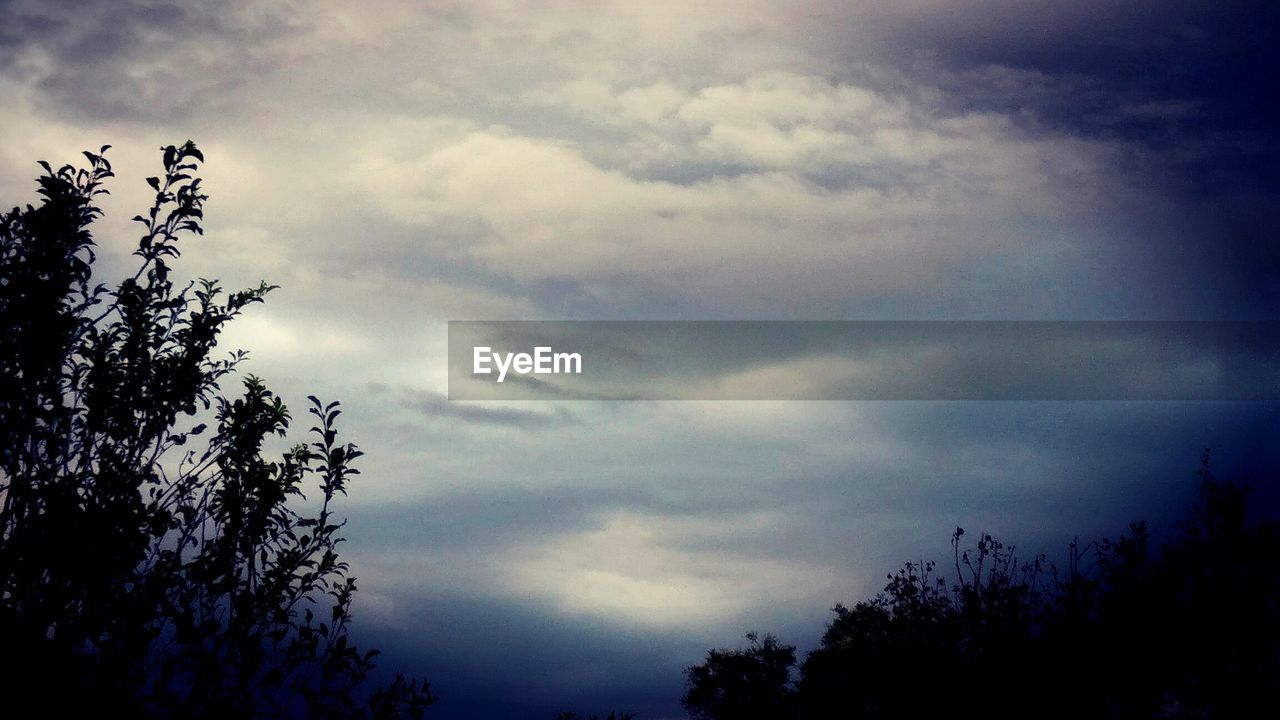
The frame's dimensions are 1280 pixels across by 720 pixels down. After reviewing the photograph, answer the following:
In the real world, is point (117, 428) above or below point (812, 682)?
above

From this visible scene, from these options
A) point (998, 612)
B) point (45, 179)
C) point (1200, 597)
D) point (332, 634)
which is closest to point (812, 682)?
point (998, 612)

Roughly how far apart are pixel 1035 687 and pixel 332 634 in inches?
728

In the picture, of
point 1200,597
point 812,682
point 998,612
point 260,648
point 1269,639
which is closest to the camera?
point 260,648

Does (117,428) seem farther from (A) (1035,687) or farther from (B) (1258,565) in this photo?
(B) (1258,565)

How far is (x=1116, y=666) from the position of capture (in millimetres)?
20922

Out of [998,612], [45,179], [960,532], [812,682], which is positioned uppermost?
[45,179]

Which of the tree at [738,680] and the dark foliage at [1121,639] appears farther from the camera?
the tree at [738,680]

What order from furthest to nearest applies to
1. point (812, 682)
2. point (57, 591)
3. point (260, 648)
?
1. point (812, 682)
2. point (260, 648)
3. point (57, 591)

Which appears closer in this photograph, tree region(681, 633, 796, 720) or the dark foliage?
the dark foliage

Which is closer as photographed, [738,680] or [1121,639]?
[1121,639]

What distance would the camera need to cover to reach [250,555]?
10219mm

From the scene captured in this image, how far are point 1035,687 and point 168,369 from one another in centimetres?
2084

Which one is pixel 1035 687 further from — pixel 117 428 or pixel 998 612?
pixel 117 428

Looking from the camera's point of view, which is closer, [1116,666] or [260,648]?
[260,648]
